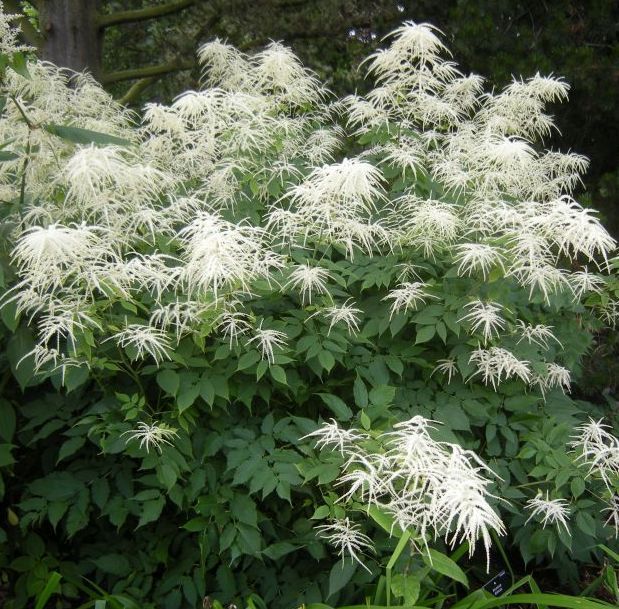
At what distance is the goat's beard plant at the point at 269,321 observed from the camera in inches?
87.6

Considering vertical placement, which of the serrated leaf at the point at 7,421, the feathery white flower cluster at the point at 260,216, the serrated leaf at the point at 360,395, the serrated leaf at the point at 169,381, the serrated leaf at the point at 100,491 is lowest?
the serrated leaf at the point at 100,491

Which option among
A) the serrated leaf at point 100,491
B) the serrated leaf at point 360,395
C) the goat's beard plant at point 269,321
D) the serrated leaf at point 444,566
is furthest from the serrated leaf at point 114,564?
the serrated leaf at point 444,566

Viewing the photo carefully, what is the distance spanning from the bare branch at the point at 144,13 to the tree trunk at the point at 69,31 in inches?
3.4

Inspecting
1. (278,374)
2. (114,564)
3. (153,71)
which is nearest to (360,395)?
(278,374)

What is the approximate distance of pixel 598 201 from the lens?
482 cm

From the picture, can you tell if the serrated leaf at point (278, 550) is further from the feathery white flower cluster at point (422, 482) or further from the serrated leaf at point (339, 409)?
the serrated leaf at point (339, 409)

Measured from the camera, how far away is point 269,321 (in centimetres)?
244

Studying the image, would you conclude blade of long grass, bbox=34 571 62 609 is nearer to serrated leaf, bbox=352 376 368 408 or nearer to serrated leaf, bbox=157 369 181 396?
serrated leaf, bbox=157 369 181 396

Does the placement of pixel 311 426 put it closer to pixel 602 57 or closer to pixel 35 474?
pixel 35 474

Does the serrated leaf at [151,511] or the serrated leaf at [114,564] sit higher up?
the serrated leaf at [151,511]

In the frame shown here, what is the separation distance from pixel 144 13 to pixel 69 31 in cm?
64

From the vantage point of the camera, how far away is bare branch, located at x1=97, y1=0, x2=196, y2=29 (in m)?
6.07

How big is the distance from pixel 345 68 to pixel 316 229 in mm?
3533

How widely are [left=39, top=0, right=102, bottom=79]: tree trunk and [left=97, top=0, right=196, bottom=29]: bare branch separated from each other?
0.09 meters
